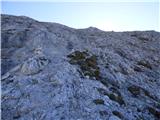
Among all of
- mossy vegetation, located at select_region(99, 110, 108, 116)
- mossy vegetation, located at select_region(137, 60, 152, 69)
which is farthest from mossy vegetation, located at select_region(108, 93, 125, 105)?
mossy vegetation, located at select_region(137, 60, 152, 69)

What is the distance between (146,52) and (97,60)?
50.6 feet

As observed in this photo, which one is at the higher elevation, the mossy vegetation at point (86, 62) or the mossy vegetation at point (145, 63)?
the mossy vegetation at point (86, 62)

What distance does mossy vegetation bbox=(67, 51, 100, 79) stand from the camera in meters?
33.6

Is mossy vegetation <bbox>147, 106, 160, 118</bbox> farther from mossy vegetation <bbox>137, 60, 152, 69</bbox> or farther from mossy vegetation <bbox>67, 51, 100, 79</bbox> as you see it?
mossy vegetation <bbox>137, 60, 152, 69</bbox>

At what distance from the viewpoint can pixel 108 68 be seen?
36562 mm

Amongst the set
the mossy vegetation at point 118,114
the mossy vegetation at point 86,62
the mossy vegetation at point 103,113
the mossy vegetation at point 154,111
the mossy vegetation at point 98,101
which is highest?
the mossy vegetation at point 86,62

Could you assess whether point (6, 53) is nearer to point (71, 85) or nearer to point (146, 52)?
point (71, 85)

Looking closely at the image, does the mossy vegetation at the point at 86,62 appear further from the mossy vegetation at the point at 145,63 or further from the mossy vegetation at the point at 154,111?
the mossy vegetation at the point at 145,63

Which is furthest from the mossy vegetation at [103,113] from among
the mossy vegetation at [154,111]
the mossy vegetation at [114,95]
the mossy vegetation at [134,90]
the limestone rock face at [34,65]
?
the limestone rock face at [34,65]

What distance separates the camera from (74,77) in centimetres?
3144

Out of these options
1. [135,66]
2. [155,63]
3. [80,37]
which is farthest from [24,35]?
[155,63]

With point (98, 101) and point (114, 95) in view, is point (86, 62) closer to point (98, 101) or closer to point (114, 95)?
point (114, 95)

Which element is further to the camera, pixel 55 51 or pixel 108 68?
pixel 55 51

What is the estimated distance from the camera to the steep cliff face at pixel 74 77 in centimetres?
2658
